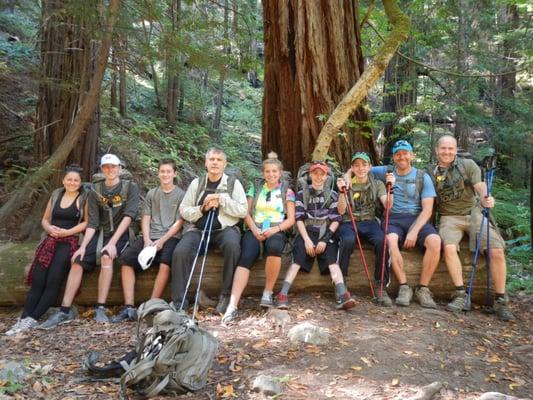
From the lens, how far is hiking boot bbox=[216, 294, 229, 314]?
5.39m

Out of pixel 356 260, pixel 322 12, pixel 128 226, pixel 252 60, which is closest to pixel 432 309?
pixel 356 260

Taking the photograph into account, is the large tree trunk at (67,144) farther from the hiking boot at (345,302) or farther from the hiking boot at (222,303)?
the hiking boot at (345,302)

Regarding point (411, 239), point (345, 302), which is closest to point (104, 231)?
point (345, 302)

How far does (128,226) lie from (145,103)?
12.1 m

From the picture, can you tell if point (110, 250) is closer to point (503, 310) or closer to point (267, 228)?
point (267, 228)

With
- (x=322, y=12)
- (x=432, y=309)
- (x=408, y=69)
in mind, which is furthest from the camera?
(x=408, y=69)

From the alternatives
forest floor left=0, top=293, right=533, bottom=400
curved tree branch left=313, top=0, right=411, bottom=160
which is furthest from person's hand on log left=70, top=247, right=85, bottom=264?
curved tree branch left=313, top=0, right=411, bottom=160

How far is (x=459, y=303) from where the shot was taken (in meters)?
5.51

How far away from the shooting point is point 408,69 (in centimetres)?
1017

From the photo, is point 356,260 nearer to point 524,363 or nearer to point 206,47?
point 524,363

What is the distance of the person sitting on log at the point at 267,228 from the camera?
5.35m

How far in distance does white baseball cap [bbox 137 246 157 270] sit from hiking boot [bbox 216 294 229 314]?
0.94 metres

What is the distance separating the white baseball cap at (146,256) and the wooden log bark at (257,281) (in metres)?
0.38

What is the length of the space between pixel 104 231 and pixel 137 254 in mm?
604
